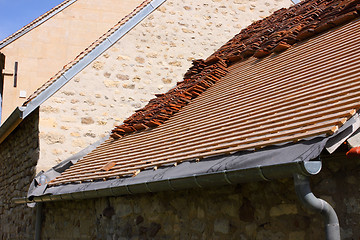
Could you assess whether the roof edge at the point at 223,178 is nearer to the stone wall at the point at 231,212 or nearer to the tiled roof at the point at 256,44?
the stone wall at the point at 231,212

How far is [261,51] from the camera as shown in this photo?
7098mm

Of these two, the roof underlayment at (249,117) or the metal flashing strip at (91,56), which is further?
the metal flashing strip at (91,56)

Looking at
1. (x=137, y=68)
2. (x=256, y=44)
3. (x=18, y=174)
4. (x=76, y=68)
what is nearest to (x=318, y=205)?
(x=256, y=44)

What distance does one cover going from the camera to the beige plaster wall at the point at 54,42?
13227 mm

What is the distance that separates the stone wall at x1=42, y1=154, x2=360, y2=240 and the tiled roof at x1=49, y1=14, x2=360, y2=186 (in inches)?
13.5

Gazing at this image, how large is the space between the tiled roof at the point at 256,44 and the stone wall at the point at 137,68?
2.63ft

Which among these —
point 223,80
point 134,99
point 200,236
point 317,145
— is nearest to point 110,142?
point 134,99

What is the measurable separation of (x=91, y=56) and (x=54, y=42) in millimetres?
4776

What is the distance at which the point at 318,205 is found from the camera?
10.9 ft

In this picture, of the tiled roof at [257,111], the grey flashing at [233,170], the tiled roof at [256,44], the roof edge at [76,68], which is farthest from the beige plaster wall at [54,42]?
the grey flashing at [233,170]

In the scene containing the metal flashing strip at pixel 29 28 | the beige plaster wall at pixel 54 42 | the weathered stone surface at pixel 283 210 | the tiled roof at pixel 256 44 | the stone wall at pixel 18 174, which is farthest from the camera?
the beige plaster wall at pixel 54 42

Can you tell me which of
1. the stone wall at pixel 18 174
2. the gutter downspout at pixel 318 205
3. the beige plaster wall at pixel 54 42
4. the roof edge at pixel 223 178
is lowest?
the gutter downspout at pixel 318 205

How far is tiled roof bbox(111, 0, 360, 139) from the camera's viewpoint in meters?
6.45

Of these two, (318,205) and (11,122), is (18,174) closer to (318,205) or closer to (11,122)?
(11,122)
